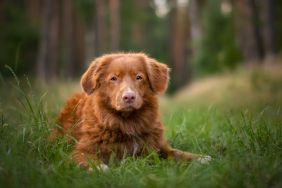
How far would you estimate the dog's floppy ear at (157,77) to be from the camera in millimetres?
6633


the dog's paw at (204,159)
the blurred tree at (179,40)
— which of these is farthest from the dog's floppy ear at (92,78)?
the blurred tree at (179,40)

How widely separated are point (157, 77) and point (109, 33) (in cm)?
3648

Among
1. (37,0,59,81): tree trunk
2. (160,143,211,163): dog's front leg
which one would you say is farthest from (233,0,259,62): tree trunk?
(160,143,211,163): dog's front leg

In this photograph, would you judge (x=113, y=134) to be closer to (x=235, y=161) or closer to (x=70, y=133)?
(x=70, y=133)

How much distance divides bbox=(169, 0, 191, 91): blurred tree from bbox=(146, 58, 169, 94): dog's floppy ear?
44610mm

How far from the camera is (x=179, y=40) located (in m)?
52.9

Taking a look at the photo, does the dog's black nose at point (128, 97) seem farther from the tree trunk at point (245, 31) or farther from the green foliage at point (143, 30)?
the green foliage at point (143, 30)

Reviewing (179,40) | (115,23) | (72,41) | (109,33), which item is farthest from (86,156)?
(179,40)

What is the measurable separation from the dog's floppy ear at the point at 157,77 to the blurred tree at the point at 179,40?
4461cm

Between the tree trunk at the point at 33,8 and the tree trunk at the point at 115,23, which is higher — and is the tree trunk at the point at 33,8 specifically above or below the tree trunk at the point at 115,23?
above

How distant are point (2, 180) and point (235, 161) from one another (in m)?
2.07

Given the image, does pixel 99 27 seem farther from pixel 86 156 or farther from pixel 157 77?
pixel 86 156

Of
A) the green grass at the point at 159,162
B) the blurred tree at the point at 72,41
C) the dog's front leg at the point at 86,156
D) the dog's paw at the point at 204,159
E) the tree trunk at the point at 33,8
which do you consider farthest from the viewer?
the tree trunk at the point at 33,8

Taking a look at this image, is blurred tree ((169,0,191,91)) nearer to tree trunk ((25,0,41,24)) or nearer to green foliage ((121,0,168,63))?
green foliage ((121,0,168,63))
